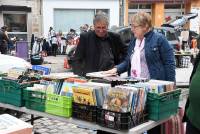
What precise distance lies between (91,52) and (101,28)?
376mm

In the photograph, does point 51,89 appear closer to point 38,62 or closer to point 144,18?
point 144,18

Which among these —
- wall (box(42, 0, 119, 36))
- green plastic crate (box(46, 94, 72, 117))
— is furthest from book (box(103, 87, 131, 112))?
wall (box(42, 0, 119, 36))

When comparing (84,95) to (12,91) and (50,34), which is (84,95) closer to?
(12,91)

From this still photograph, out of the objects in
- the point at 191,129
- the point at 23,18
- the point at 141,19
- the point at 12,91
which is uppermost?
the point at 23,18

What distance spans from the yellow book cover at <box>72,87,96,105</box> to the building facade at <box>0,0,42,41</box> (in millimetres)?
21175

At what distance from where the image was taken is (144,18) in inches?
157

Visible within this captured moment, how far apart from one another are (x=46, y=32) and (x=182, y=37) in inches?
344

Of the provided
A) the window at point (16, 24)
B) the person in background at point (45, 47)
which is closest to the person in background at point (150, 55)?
the person in background at point (45, 47)

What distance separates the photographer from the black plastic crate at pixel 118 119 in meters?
3.10

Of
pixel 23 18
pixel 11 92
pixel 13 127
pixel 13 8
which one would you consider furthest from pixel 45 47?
pixel 13 127

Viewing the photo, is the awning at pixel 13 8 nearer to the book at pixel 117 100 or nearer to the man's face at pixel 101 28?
the man's face at pixel 101 28

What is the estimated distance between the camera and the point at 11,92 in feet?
13.4

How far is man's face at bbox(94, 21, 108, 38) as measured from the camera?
4.34 m

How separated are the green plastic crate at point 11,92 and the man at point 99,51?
3.06 feet
